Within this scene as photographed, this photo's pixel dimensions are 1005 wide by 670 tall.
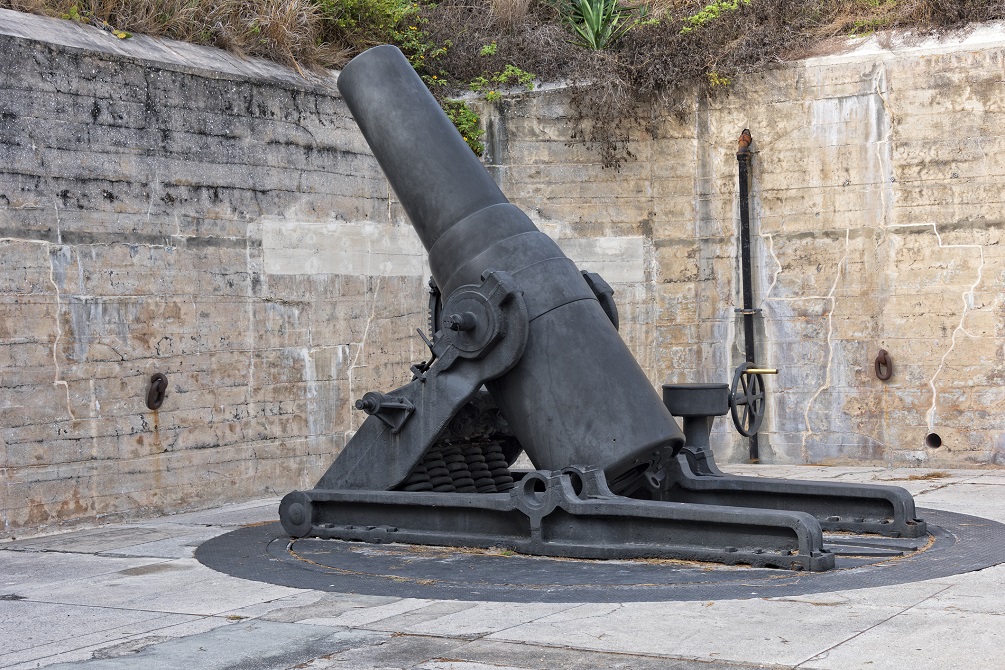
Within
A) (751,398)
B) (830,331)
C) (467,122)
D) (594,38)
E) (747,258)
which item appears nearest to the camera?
(751,398)

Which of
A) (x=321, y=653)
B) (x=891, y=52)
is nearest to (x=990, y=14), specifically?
(x=891, y=52)

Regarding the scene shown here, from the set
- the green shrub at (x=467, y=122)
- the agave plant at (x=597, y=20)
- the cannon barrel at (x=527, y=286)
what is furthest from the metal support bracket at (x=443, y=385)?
the agave plant at (x=597, y=20)

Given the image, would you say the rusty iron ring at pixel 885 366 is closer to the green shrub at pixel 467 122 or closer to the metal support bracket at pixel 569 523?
the green shrub at pixel 467 122

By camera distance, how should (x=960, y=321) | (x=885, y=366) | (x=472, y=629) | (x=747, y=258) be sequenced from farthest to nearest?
1. (x=747, y=258)
2. (x=885, y=366)
3. (x=960, y=321)
4. (x=472, y=629)

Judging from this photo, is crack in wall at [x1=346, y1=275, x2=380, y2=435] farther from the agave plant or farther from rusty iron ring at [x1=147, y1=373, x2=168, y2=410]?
the agave plant

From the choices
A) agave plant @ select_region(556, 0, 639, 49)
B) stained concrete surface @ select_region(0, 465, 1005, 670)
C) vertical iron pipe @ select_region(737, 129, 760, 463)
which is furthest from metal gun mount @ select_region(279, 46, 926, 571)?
agave plant @ select_region(556, 0, 639, 49)

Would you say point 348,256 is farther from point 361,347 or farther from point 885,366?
point 885,366

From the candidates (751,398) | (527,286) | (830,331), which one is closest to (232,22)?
(527,286)

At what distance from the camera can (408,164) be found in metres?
6.77

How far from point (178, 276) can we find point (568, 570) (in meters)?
Result: 4.01

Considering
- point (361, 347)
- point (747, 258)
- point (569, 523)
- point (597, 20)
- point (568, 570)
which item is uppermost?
point (597, 20)

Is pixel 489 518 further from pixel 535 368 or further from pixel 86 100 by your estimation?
pixel 86 100

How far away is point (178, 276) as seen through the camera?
27.6 feet

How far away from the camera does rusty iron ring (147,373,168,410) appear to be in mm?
8156
